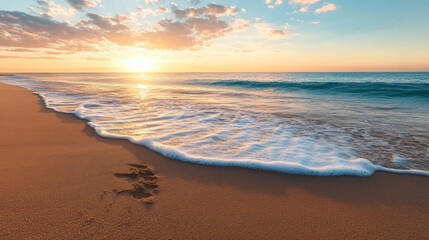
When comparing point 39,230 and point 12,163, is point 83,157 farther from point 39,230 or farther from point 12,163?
point 39,230

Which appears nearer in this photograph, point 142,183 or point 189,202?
point 189,202

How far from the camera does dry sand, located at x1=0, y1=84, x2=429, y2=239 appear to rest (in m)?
1.51

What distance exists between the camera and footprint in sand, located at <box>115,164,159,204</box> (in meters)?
1.92

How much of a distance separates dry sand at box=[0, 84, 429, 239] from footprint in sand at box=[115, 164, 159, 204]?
0.01 metres

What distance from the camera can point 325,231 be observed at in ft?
5.06

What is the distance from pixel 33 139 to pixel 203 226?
11.5 feet

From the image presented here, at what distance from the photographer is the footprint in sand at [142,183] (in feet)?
6.29

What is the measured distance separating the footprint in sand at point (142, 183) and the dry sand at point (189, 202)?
1 centimetres

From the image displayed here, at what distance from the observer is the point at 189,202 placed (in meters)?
1.86

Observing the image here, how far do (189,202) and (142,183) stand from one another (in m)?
0.62

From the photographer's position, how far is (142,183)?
214cm

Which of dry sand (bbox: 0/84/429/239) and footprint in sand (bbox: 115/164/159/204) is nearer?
dry sand (bbox: 0/84/429/239)

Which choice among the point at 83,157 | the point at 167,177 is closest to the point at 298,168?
the point at 167,177

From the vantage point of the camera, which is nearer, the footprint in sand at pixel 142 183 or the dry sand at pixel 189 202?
the dry sand at pixel 189 202
